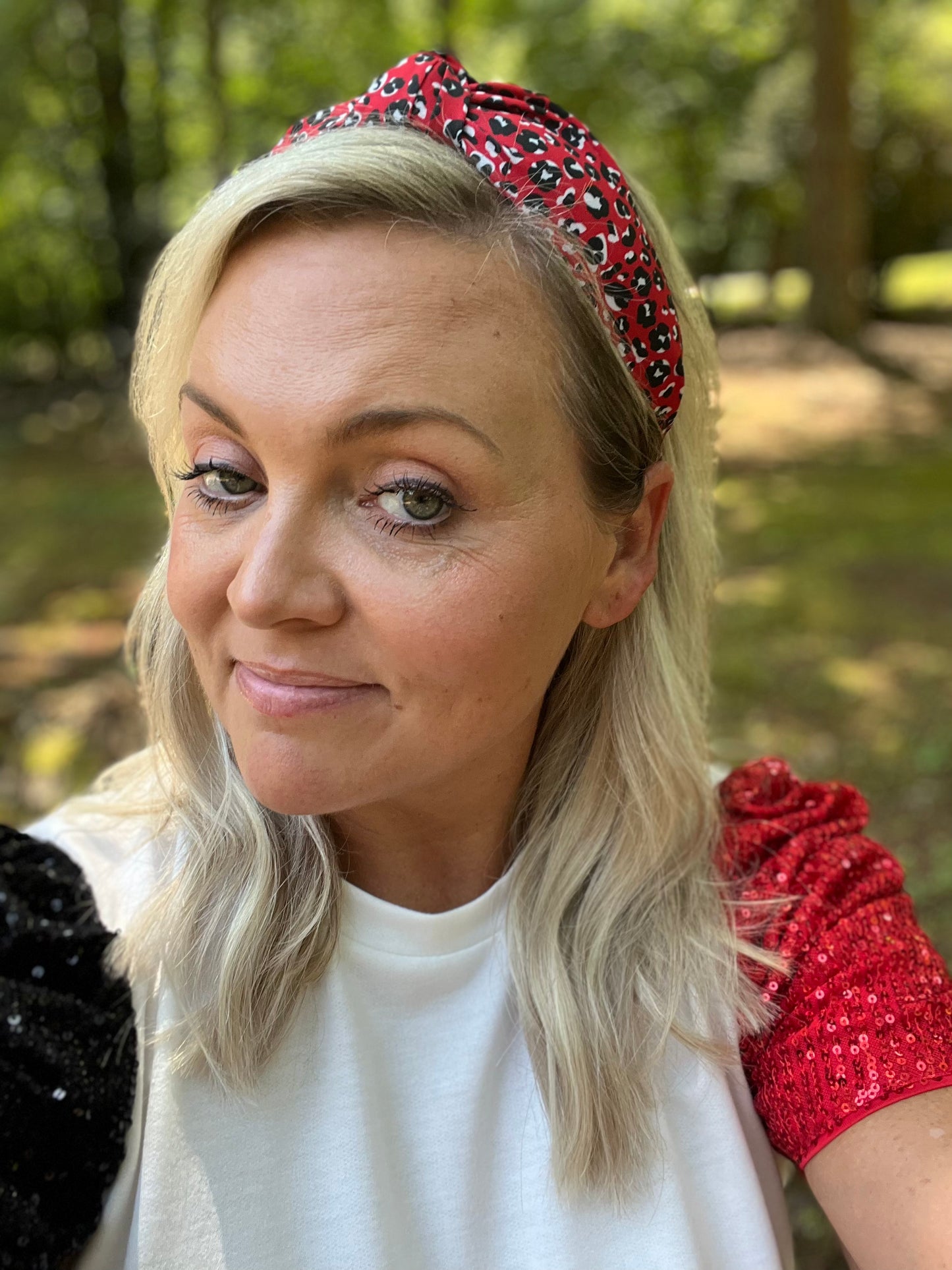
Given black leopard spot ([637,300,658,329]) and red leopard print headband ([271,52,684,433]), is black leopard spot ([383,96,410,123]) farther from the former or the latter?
black leopard spot ([637,300,658,329])

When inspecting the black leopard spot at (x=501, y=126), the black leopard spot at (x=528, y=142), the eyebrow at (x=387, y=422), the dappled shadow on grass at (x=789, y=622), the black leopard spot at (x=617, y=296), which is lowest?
the dappled shadow on grass at (x=789, y=622)

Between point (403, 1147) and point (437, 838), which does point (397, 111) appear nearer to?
point (437, 838)

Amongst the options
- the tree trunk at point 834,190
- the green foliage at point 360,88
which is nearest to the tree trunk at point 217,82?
the green foliage at point 360,88

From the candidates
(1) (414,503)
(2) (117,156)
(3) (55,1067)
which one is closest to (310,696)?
(1) (414,503)

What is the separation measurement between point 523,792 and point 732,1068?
528mm

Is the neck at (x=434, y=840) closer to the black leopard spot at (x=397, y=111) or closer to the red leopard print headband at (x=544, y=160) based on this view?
the red leopard print headband at (x=544, y=160)

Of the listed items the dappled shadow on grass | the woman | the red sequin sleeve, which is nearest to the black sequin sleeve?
→ the woman

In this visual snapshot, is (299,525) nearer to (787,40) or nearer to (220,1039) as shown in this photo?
(220,1039)

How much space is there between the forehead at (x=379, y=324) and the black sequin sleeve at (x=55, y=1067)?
0.78 meters

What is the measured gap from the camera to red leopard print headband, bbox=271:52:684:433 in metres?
1.61

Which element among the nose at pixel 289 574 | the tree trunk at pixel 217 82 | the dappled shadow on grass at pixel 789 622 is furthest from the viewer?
the tree trunk at pixel 217 82

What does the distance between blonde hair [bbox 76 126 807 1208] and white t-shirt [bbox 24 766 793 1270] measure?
4 cm

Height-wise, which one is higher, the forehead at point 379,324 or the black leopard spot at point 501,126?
the black leopard spot at point 501,126

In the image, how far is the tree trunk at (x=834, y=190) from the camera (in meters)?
11.6
